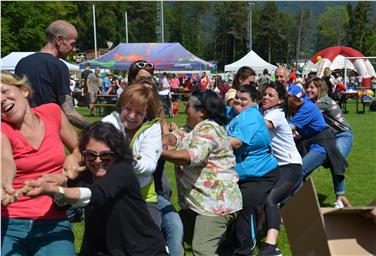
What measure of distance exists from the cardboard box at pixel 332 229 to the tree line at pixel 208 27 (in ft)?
143

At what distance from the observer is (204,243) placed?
14.5 ft

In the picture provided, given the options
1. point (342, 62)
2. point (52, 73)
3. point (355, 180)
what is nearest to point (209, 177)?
point (52, 73)

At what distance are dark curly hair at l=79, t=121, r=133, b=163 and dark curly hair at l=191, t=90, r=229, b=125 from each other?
1540mm

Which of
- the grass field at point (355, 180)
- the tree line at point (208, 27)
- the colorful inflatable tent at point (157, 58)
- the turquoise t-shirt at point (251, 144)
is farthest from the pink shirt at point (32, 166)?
the tree line at point (208, 27)

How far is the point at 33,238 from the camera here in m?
3.16

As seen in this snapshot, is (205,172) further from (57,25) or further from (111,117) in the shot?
(57,25)

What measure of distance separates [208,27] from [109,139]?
121 meters

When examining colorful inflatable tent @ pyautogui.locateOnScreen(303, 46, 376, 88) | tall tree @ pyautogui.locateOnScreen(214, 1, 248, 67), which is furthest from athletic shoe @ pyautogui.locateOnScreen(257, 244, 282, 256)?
tall tree @ pyautogui.locateOnScreen(214, 1, 248, 67)

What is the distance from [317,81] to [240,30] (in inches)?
3263

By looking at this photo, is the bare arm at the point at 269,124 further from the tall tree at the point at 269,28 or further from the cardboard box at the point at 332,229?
the tall tree at the point at 269,28

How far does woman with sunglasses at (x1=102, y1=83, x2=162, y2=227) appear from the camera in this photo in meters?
3.64

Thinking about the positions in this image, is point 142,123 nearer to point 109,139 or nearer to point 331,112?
point 109,139

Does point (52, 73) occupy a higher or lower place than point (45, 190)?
higher

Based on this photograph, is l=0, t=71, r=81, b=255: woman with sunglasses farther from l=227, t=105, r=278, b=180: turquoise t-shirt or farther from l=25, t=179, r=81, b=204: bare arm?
l=227, t=105, r=278, b=180: turquoise t-shirt
